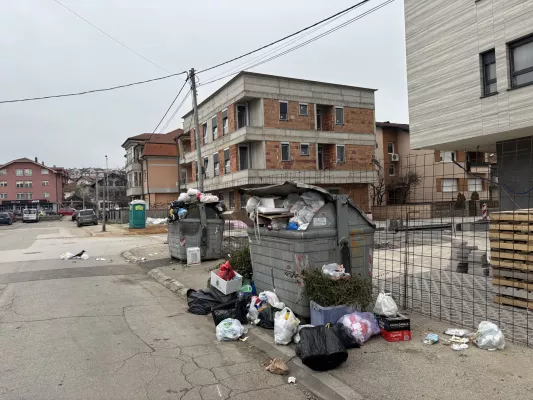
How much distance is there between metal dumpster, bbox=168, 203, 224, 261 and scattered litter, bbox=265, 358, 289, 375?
7.57 metres

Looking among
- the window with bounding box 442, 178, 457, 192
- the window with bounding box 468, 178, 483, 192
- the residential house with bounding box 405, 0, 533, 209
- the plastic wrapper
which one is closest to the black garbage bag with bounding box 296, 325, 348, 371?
the plastic wrapper

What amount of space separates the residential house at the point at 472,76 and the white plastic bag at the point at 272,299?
442 inches

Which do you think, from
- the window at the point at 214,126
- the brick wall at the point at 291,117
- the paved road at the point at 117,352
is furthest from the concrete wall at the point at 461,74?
the window at the point at 214,126

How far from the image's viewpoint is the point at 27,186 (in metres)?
86.6

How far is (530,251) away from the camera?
554 centimetres

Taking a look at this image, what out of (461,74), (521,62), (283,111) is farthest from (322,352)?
(283,111)

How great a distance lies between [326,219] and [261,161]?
2700 centimetres

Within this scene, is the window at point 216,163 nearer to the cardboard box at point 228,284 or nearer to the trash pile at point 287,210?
the cardboard box at point 228,284

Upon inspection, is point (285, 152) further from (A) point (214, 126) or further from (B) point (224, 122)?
(A) point (214, 126)

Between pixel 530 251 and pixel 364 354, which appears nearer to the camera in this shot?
pixel 364 354

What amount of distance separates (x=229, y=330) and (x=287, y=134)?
93.9ft

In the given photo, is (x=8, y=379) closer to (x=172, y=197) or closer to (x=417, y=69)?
(x=417, y=69)

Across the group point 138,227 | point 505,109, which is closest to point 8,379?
point 505,109

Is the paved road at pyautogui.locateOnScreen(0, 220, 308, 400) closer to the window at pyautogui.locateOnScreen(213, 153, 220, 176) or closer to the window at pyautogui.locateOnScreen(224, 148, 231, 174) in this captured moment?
the window at pyautogui.locateOnScreen(224, 148, 231, 174)
